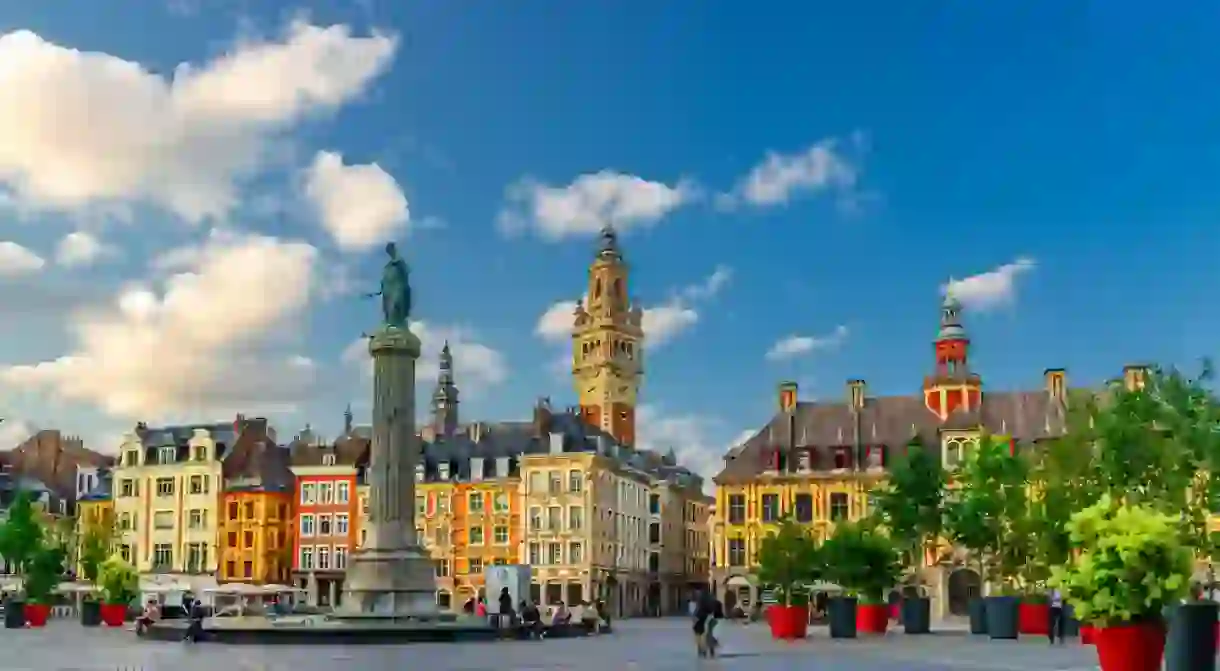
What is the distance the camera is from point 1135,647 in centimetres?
1831

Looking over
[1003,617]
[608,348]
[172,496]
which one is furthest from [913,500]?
[608,348]

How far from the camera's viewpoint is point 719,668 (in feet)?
92.6

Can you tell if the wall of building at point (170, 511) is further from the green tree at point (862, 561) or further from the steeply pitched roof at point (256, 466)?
the green tree at point (862, 561)

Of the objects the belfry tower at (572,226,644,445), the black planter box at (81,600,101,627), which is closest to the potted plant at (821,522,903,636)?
the black planter box at (81,600,101,627)

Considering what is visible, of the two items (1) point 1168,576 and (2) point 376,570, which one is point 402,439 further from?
(1) point 1168,576

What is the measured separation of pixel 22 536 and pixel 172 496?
3710 cm

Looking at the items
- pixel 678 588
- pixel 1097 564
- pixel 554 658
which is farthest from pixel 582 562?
pixel 1097 564

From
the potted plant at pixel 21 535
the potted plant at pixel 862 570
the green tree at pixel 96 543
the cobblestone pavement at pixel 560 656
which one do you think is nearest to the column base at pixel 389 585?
the cobblestone pavement at pixel 560 656

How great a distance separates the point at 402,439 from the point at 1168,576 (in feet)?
107

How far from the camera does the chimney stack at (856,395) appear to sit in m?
94.2

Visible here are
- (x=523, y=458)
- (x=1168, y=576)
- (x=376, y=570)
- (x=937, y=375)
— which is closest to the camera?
(x=1168, y=576)

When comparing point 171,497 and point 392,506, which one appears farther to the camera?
point 171,497

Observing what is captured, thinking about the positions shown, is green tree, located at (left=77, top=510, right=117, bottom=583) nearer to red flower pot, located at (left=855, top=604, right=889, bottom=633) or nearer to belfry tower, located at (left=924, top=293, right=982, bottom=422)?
red flower pot, located at (left=855, top=604, right=889, bottom=633)

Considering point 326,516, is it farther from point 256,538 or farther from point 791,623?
point 791,623
